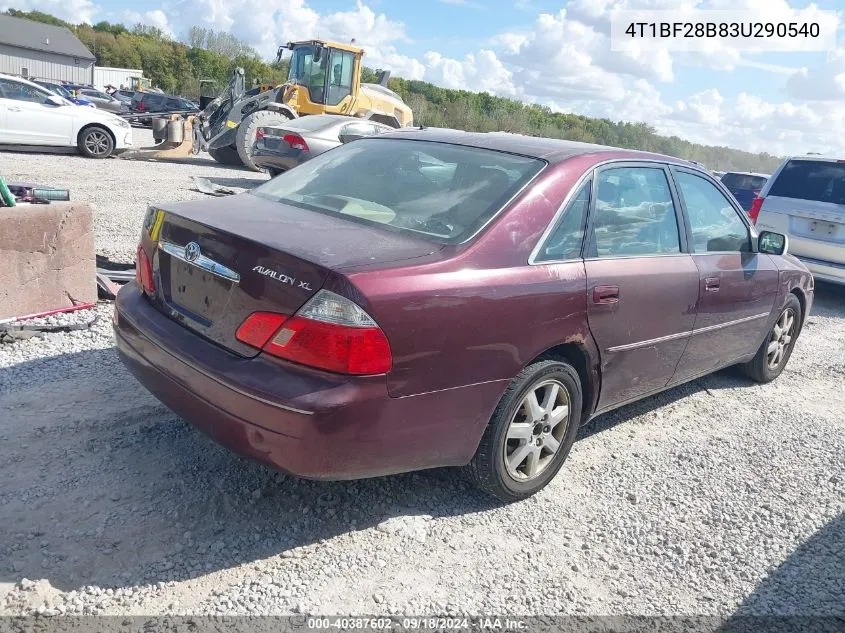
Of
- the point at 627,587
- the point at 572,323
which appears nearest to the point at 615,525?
the point at 627,587

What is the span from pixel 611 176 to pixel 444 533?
199 centimetres

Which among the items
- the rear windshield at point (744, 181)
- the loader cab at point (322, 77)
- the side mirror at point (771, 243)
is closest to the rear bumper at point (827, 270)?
the side mirror at point (771, 243)

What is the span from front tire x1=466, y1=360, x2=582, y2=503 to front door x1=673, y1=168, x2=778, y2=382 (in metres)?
1.15

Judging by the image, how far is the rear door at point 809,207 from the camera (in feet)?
26.7

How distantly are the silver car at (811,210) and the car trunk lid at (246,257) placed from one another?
6.92 m

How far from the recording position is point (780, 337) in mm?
5457

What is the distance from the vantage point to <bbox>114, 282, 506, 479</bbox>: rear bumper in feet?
8.23

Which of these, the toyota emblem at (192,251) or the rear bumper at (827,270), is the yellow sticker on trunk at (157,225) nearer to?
the toyota emblem at (192,251)

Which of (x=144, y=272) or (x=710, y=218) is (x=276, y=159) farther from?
(x=144, y=272)

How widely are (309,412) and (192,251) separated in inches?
37.7

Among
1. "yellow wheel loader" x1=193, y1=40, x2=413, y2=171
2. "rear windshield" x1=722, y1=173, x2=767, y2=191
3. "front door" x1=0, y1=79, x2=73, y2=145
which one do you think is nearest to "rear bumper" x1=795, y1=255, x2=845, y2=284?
"rear windshield" x1=722, y1=173, x2=767, y2=191

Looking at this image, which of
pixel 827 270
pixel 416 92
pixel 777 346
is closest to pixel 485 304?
pixel 777 346

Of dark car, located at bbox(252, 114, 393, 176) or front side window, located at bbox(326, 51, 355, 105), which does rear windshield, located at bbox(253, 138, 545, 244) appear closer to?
dark car, located at bbox(252, 114, 393, 176)

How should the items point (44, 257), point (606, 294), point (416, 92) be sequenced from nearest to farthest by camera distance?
1. point (606, 294)
2. point (44, 257)
3. point (416, 92)
